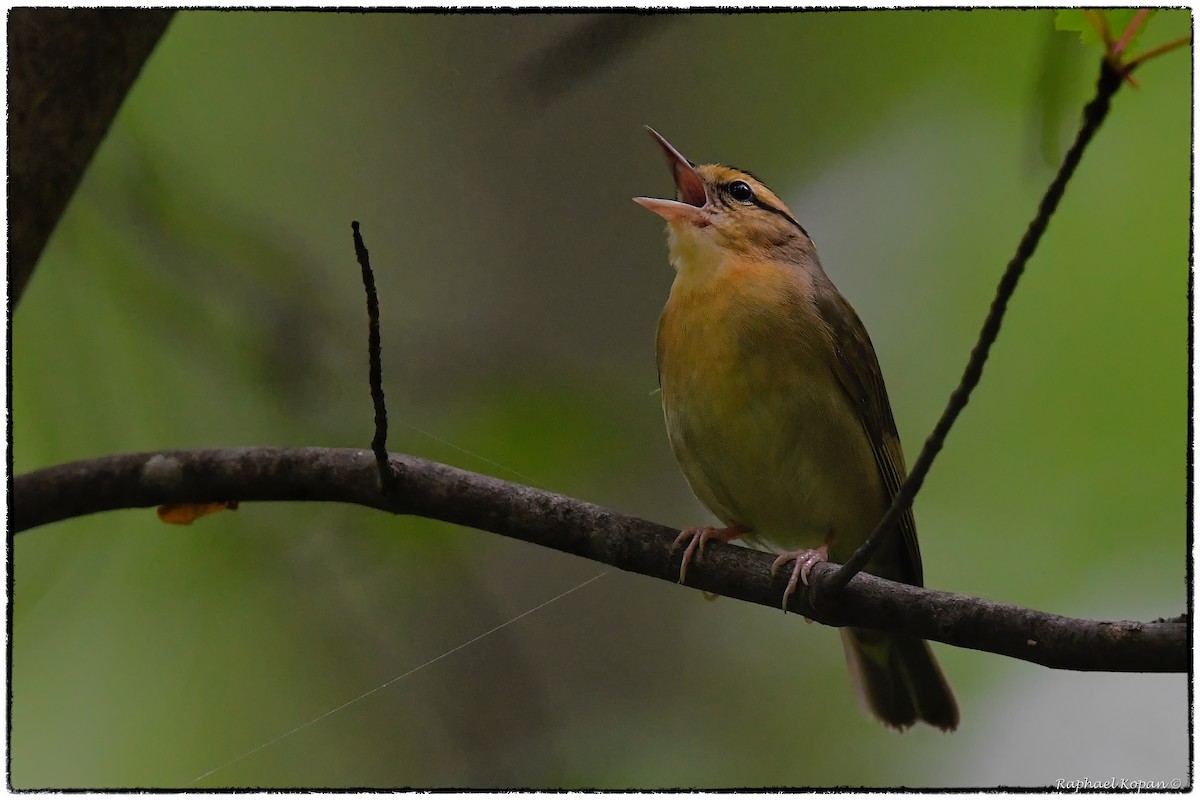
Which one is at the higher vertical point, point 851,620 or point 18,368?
point 18,368

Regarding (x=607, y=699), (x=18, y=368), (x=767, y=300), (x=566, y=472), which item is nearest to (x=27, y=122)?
(x=18, y=368)

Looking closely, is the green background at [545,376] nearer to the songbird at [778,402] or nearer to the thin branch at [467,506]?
the songbird at [778,402]

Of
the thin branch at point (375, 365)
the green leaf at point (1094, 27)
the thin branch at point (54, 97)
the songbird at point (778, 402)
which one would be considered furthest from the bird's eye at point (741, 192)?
the thin branch at point (54, 97)

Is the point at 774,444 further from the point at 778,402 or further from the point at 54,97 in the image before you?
the point at 54,97

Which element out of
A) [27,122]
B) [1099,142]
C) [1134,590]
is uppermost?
[27,122]

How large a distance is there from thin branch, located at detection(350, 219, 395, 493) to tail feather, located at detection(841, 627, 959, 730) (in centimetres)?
134

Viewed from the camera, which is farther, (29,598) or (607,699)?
(607,699)

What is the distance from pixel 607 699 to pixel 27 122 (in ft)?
6.77

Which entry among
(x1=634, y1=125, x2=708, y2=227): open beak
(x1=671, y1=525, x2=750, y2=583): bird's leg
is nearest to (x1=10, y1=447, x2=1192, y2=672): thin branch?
(x1=671, y1=525, x2=750, y2=583): bird's leg

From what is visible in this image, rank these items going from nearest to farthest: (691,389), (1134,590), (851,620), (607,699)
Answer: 1. (851,620)
2. (1134,590)
3. (691,389)
4. (607,699)

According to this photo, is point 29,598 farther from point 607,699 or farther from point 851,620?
point 851,620

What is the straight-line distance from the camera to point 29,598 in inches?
103

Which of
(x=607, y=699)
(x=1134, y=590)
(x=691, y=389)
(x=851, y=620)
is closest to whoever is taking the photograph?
(x=851, y=620)

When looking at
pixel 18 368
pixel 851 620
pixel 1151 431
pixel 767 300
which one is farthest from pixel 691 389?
pixel 18 368
